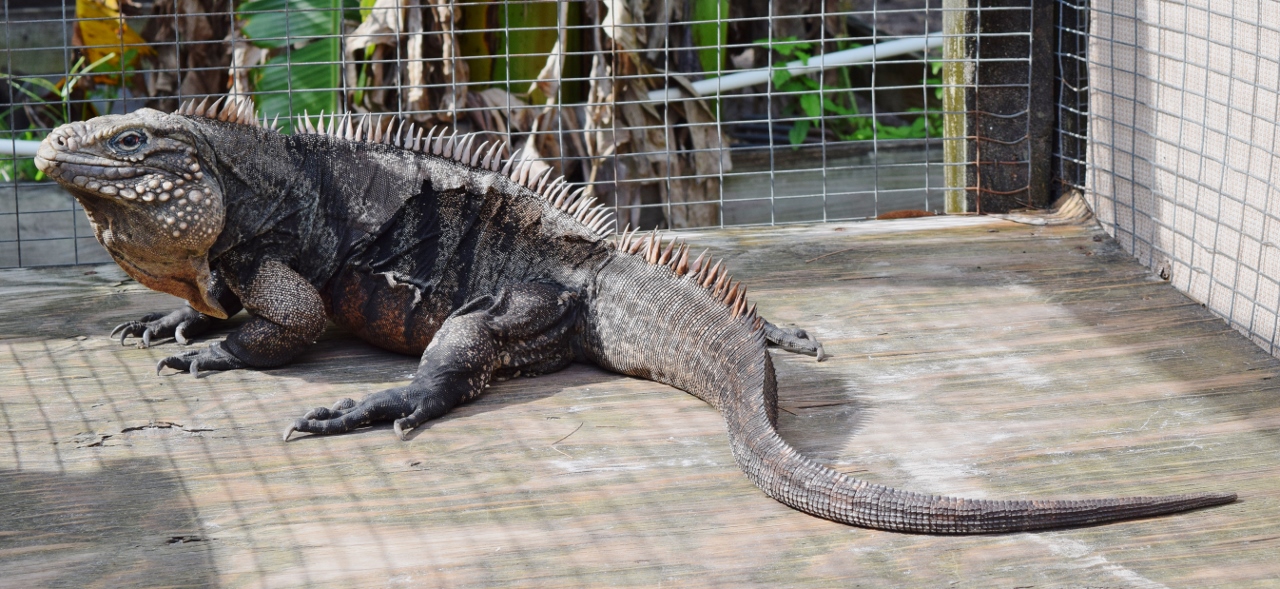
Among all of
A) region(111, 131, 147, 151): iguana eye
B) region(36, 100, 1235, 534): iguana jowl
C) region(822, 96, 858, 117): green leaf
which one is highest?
region(822, 96, 858, 117): green leaf

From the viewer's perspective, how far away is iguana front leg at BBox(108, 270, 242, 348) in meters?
3.94

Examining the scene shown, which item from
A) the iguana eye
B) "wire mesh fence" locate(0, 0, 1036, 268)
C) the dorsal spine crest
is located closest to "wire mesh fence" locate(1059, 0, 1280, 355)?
"wire mesh fence" locate(0, 0, 1036, 268)

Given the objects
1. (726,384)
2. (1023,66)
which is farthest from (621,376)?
(1023,66)

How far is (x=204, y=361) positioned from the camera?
369cm

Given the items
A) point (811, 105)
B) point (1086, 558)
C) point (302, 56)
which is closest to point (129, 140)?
point (302, 56)

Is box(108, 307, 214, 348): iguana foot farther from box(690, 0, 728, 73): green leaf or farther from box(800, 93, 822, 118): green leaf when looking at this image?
box(800, 93, 822, 118): green leaf

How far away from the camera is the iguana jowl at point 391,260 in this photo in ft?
11.3

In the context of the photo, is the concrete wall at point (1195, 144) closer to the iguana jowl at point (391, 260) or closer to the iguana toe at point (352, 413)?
the iguana jowl at point (391, 260)

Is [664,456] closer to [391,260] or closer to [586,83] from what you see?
[391,260]

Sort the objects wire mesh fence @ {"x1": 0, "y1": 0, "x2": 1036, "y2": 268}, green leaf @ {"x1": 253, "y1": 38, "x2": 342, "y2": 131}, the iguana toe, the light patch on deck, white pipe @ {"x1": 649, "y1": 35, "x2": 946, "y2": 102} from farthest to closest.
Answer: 1. green leaf @ {"x1": 253, "y1": 38, "x2": 342, "y2": 131}
2. white pipe @ {"x1": 649, "y1": 35, "x2": 946, "y2": 102}
3. wire mesh fence @ {"x1": 0, "y1": 0, "x2": 1036, "y2": 268}
4. the iguana toe
5. the light patch on deck

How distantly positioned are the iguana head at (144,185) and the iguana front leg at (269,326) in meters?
0.18

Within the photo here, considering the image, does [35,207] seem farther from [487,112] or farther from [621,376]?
[621,376]

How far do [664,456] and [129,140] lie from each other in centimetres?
179

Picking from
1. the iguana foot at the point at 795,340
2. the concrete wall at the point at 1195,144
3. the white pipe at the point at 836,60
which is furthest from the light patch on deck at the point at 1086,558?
the white pipe at the point at 836,60
